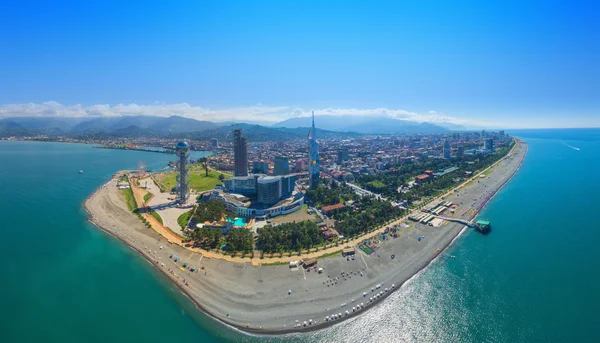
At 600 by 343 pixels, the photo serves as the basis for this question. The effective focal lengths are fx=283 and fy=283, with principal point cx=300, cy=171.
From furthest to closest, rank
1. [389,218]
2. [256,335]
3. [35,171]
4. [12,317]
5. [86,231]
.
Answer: [35,171], [389,218], [86,231], [12,317], [256,335]

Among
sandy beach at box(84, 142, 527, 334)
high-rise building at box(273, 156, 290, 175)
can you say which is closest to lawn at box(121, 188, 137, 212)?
sandy beach at box(84, 142, 527, 334)

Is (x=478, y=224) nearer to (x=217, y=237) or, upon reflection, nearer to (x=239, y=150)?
(x=217, y=237)

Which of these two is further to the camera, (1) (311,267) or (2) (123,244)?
(2) (123,244)

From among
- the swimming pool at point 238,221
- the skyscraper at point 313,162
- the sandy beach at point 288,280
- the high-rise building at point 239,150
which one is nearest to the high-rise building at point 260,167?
the high-rise building at point 239,150

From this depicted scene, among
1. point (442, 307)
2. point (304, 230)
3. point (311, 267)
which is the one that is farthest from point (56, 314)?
point (442, 307)

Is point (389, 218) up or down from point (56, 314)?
up

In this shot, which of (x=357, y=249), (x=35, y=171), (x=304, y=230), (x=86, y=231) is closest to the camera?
(x=357, y=249)

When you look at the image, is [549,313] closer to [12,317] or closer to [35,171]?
[12,317]

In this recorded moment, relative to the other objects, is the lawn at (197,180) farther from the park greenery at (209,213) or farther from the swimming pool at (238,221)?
the swimming pool at (238,221)
